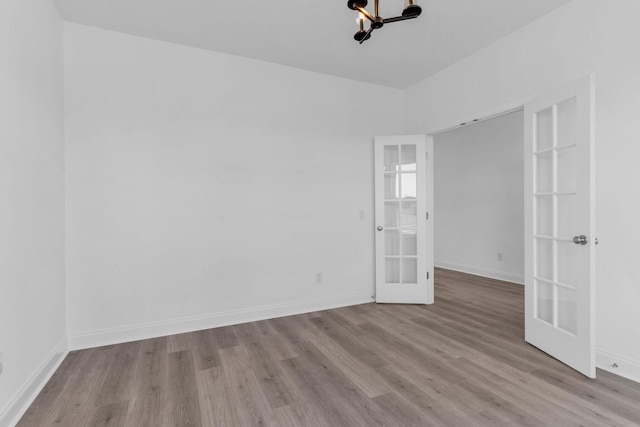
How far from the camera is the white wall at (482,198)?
5.09m

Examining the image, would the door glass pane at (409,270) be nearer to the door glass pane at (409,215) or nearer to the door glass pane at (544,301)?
the door glass pane at (409,215)

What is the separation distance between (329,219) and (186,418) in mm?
2519

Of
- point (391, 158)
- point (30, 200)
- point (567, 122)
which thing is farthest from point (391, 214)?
point (30, 200)

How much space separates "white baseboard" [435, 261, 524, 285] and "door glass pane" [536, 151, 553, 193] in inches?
110

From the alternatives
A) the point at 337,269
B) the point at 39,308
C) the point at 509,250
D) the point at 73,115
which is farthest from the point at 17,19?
the point at 509,250

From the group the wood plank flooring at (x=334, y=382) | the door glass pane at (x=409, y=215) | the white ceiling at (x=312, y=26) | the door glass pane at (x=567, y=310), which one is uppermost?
the white ceiling at (x=312, y=26)

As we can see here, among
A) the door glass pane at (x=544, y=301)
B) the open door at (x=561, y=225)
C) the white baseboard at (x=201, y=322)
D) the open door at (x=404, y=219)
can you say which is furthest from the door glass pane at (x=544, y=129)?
the white baseboard at (x=201, y=322)

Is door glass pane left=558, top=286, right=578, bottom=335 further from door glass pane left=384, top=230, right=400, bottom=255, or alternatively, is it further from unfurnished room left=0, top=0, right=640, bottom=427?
door glass pane left=384, top=230, right=400, bottom=255

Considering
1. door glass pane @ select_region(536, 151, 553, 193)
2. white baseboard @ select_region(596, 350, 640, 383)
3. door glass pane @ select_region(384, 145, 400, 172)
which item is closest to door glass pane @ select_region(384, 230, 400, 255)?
door glass pane @ select_region(384, 145, 400, 172)

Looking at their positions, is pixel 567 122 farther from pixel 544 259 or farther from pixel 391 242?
pixel 391 242

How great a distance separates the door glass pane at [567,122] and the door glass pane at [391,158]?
5.91 feet

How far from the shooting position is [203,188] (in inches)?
129

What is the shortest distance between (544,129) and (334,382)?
2619mm

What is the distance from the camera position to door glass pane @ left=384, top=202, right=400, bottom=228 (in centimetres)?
411
